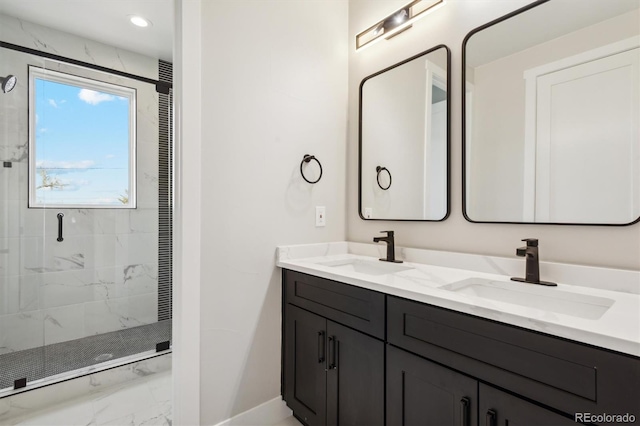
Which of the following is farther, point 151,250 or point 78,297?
point 151,250

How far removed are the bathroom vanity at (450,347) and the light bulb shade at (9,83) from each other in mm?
2202

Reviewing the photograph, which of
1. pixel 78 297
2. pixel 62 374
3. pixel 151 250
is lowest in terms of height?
pixel 62 374

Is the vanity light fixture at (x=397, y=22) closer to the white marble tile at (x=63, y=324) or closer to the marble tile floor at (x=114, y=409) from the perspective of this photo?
the marble tile floor at (x=114, y=409)

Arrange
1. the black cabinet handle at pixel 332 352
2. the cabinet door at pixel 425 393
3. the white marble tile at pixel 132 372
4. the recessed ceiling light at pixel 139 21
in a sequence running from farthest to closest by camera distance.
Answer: the recessed ceiling light at pixel 139 21 < the white marble tile at pixel 132 372 < the black cabinet handle at pixel 332 352 < the cabinet door at pixel 425 393

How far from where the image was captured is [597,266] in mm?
1099

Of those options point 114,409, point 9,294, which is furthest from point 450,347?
point 9,294

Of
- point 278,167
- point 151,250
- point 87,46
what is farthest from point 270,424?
point 87,46

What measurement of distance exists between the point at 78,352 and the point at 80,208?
3.52ft

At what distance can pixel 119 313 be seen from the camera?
2594 millimetres

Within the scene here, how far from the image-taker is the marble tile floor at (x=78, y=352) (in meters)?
1.89

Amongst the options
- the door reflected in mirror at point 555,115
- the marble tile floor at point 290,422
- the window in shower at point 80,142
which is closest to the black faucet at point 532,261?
the door reflected in mirror at point 555,115

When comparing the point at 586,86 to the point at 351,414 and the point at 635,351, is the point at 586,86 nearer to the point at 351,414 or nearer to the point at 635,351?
the point at 635,351

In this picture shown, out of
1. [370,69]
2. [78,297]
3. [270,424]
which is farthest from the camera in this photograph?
[78,297]

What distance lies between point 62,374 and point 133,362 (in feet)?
1.26
